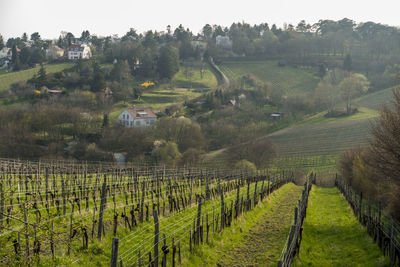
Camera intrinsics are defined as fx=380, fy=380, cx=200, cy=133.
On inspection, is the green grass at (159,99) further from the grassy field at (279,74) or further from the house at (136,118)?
the grassy field at (279,74)

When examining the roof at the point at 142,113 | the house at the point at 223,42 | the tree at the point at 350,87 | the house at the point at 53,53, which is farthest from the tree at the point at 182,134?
the house at the point at 223,42

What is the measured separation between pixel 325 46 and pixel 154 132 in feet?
285

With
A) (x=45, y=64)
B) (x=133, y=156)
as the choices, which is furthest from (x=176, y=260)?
(x=45, y=64)

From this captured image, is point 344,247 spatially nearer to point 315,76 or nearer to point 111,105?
point 111,105

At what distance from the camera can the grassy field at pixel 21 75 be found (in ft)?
317

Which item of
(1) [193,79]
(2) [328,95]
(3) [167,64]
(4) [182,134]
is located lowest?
(4) [182,134]

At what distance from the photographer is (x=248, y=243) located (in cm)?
1165

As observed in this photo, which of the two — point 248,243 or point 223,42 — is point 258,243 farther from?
point 223,42

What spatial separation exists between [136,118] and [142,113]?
2.92 m

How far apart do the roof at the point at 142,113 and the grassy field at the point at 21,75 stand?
35818 mm

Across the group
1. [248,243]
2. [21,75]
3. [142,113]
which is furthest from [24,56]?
[248,243]

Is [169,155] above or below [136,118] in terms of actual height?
below

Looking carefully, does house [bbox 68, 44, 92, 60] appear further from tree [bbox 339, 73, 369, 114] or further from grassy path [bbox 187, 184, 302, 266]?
grassy path [bbox 187, 184, 302, 266]

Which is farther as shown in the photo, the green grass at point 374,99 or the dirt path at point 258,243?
the green grass at point 374,99
